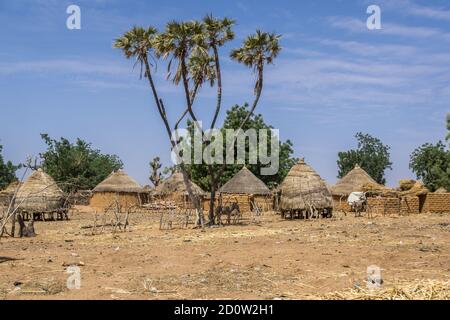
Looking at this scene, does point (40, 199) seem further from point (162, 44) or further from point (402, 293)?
point (402, 293)

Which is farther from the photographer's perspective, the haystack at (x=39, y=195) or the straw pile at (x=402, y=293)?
the haystack at (x=39, y=195)

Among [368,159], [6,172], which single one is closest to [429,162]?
[368,159]

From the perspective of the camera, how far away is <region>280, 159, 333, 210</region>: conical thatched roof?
2756cm

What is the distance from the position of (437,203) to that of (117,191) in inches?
876

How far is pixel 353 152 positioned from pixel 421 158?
35.9 ft

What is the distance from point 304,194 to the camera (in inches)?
1090

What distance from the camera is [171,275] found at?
1038 centimetres

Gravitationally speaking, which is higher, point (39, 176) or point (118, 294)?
point (39, 176)

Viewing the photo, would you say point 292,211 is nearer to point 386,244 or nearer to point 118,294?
point 386,244

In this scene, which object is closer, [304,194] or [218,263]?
[218,263]

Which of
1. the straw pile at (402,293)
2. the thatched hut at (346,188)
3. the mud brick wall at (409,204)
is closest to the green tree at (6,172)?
the thatched hut at (346,188)

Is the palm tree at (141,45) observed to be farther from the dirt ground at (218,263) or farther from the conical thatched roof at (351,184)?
the conical thatched roof at (351,184)

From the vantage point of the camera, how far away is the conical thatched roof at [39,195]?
28.9 meters
